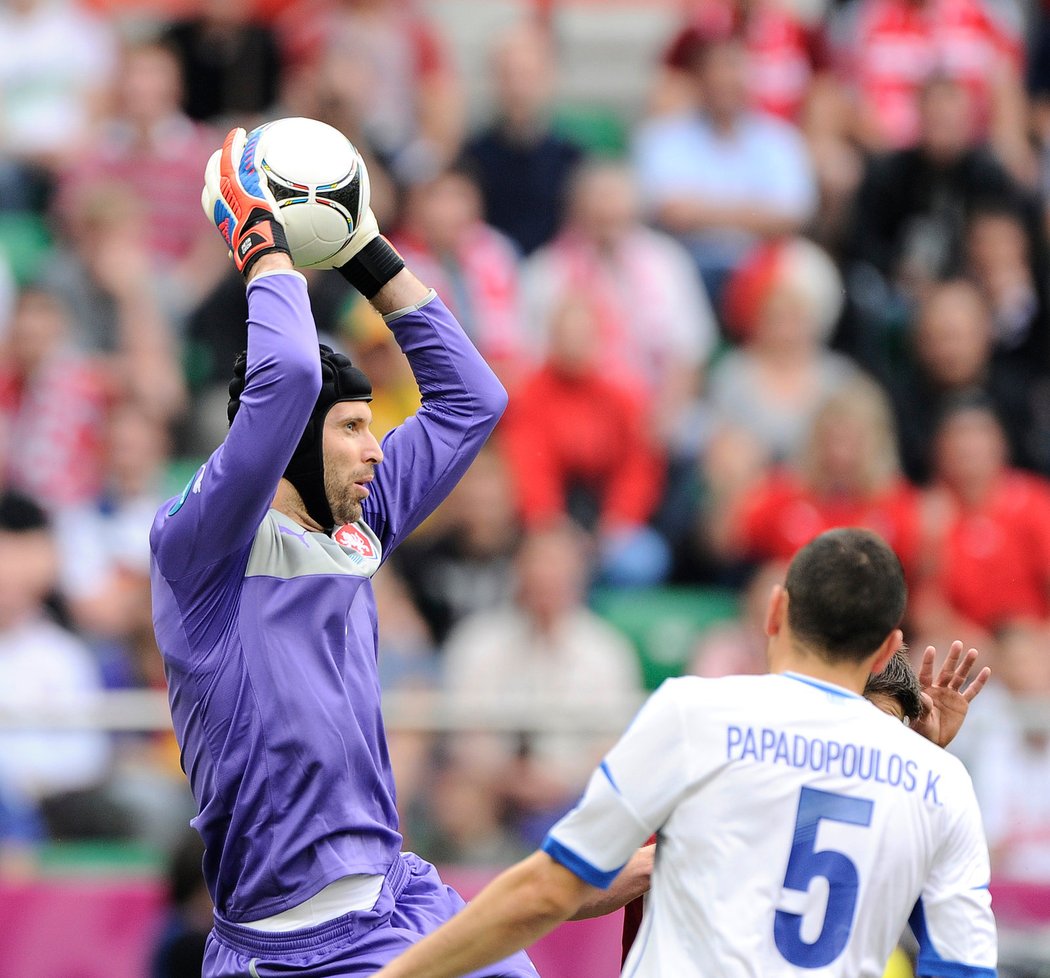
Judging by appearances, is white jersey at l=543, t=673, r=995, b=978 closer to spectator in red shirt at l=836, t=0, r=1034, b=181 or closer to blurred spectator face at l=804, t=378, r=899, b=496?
blurred spectator face at l=804, t=378, r=899, b=496

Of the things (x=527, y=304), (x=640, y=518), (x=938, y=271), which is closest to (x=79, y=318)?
(x=527, y=304)

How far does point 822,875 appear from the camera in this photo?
339 cm

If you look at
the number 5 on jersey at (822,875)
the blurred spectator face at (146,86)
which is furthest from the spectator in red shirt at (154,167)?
the number 5 on jersey at (822,875)

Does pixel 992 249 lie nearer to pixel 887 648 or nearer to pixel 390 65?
pixel 390 65

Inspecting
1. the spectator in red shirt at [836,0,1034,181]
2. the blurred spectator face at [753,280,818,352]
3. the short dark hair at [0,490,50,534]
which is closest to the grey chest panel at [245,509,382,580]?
the short dark hair at [0,490,50,534]

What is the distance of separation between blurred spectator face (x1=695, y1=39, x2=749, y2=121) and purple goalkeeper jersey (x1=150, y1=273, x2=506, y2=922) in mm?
7541

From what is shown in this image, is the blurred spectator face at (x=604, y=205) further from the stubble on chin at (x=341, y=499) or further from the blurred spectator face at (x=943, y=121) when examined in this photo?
the stubble on chin at (x=341, y=499)

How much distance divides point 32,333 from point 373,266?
569cm

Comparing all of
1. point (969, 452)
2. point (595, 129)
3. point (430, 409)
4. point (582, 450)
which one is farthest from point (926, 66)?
point (430, 409)

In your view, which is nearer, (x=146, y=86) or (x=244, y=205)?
(x=244, y=205)

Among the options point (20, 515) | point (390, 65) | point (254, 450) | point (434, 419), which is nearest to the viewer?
point (254, 450)

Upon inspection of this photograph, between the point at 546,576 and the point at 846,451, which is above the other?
the point at 846,451

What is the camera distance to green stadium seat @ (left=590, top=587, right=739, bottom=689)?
9289 millimetres

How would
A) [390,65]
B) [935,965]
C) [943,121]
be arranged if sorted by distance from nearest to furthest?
[935,965], [943,121], [390,65]
